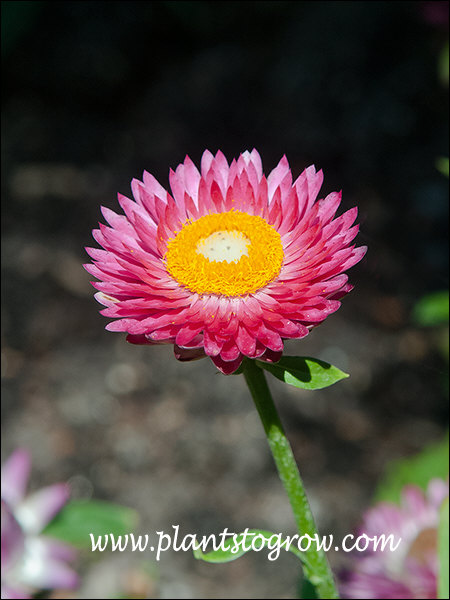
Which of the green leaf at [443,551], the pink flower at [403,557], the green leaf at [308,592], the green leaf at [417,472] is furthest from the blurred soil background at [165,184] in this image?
the green leaf at [443,551]

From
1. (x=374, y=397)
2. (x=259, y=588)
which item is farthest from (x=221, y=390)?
(x=259, y=588)

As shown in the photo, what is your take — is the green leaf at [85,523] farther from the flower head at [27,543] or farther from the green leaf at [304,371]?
the green leaf at [304,371]

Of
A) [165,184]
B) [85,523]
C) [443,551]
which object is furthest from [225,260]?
[165,184]

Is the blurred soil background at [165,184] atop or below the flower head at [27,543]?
A: atop

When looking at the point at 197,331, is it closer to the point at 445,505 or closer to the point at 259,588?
the point at 445,505

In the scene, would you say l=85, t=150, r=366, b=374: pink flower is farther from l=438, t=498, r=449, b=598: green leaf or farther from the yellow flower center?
l=438, t=498, r=449, b=598: green leaf

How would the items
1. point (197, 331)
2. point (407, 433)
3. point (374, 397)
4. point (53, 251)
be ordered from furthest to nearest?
point (53, 251)
point (374, 397)
point (407, 433)
point (197, 331)
